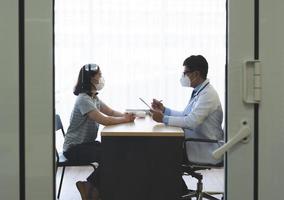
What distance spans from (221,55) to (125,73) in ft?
1.87

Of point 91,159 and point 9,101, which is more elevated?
point 9,101

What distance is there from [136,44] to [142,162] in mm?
736

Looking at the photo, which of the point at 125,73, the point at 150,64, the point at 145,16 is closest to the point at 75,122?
the point at 125,73

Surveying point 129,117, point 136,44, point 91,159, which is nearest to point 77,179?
point 91,159

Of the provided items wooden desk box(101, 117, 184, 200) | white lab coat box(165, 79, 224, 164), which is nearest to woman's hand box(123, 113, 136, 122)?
wooden desk box(101, 117, 184, 200)

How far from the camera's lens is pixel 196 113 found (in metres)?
1.93

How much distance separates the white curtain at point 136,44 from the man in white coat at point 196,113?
0.18 feet

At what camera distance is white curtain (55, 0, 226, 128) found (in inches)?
53.2

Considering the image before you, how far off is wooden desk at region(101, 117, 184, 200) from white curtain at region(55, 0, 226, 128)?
0.34 metres

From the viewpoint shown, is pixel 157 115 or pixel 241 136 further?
pixel 157 115

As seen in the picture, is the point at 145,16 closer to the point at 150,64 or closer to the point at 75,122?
the point at 150,64

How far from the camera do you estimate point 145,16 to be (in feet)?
5.18

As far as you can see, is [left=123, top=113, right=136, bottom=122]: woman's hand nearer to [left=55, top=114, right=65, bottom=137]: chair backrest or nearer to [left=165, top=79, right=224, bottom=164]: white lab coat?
[left=165, top=79, right=224, bottom=164]: white lab coat

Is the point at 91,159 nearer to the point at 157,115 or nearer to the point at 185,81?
the point at 157,115
